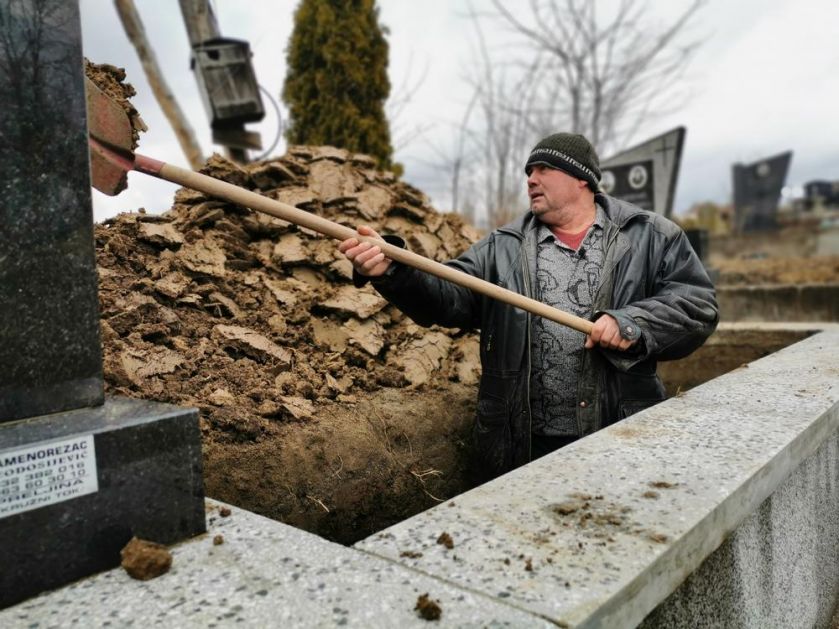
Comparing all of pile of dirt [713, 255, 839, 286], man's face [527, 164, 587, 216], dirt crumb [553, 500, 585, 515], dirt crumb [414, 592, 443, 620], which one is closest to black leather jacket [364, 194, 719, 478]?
man's face [527, 164, 587, 216]

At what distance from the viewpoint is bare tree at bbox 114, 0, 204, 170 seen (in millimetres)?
7609

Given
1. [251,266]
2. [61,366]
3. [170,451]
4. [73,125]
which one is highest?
[73,125]

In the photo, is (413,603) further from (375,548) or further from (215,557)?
(215,557)

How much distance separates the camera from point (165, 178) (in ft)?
6.75

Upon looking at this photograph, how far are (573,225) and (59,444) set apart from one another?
2.51 metres

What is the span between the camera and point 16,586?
1263mm

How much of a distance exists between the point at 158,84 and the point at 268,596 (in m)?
7.83

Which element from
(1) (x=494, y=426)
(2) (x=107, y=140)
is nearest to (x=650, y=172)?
(1) (x=494, y=426)

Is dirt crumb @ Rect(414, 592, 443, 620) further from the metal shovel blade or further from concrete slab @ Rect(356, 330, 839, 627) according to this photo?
the metal shovel blade

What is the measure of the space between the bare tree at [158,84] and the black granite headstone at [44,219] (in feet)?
21.7

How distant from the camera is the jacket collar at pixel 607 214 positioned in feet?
10.2

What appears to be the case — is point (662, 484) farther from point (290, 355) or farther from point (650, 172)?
point (650, 172)

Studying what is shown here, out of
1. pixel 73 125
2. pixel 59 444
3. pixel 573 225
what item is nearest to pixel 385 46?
pixel 573 225

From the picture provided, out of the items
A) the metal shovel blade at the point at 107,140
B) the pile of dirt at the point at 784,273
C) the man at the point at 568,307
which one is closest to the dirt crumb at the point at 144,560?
the metal shovel blade at the point at 107,140
